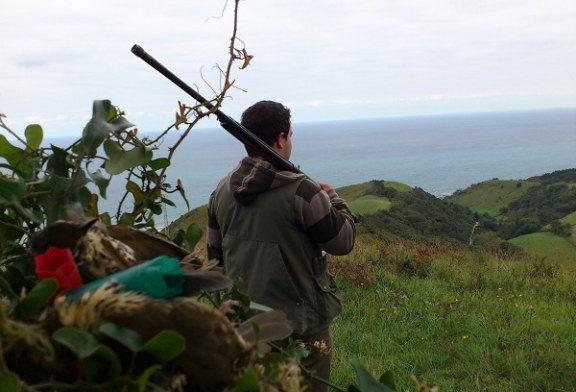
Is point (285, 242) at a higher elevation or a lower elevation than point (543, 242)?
higher

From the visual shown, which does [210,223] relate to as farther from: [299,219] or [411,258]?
[411,258]

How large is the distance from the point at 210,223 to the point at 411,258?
15.2ft

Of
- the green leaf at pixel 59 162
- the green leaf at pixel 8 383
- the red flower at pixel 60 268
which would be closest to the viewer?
Answer: the green leaf at pixel 8 383

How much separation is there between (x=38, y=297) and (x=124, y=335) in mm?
102

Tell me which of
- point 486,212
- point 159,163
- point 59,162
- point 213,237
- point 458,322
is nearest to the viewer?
point 59,162

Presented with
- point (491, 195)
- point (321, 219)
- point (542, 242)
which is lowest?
point (542, 242)

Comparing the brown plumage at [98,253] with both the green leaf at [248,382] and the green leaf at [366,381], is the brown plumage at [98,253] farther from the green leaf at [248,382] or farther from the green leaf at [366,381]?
the green leaf at [366,381]

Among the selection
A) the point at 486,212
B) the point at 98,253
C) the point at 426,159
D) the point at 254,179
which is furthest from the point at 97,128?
the point at 426,159

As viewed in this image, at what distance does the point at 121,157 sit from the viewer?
100cm

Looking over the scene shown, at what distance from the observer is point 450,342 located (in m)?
4.91

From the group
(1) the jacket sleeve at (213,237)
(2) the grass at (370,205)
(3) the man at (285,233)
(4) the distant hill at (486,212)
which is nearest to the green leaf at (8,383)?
(3) the man at (285,233)

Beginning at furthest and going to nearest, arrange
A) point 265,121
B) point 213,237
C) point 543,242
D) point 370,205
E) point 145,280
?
point 370,205
point 543,242
point 213,237
point 265,121
point 145,280

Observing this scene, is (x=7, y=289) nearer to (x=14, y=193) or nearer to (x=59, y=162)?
(x=14, y=193)

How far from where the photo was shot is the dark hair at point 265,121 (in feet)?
9.27
